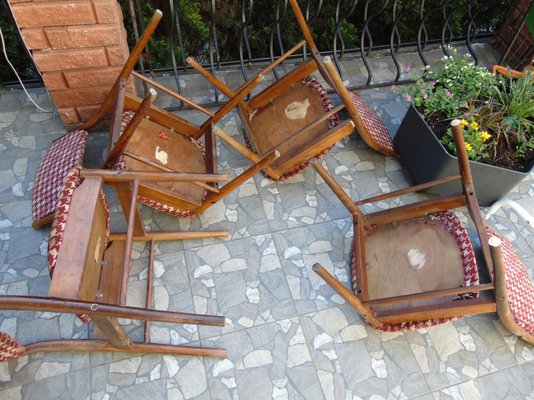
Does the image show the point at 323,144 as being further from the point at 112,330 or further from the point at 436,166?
the point at 112,330

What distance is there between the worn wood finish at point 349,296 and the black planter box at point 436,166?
86cm

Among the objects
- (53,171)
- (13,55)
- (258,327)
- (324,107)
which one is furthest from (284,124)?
(13,55)

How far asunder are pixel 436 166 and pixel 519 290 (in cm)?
68

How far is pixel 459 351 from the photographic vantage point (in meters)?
1.84

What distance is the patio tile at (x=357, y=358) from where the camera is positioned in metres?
1.72

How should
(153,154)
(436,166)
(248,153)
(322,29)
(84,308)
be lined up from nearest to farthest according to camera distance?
(84,308), (153,154), (248,153), (436,166), (322,29)

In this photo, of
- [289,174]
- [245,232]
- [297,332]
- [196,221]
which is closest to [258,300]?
[297,332]

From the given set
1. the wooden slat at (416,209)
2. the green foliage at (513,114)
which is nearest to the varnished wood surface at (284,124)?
the wooden slat at (416,209)

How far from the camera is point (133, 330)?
5.75 ft

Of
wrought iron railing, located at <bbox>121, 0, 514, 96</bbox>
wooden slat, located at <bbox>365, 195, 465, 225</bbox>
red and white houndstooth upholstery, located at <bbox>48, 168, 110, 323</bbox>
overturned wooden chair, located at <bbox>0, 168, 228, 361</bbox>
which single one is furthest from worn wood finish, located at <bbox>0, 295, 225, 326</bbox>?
wrought iron railing, located at <bbox>121, 0, 514, 96</bbox>

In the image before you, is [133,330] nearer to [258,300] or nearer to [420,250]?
[258,300]

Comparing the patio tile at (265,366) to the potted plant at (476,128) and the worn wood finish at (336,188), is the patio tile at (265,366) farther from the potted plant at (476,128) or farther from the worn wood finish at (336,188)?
the potted plant at (476,128)

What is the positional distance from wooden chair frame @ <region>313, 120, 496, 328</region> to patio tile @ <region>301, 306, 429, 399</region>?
4.9 inches

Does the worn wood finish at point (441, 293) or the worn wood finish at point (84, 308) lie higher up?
the worn wood finish at point (84, 308)
